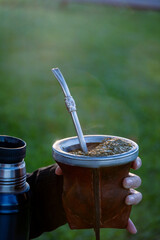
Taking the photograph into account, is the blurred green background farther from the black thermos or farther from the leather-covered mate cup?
the black thermos

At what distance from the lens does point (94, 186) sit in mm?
1121

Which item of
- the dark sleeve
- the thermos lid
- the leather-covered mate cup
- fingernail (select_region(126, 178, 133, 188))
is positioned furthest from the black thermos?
the dark sleeve

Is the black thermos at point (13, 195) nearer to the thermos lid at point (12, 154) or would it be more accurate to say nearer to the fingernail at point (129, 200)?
the thermos lid at point (12, 154)

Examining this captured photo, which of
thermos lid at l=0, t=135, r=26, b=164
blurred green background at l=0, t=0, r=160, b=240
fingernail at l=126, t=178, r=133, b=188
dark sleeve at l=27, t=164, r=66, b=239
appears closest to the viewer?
thermos lid at l=0, t=135, r=26, b=164

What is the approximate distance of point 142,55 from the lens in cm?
763

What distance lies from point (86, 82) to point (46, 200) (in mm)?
4260

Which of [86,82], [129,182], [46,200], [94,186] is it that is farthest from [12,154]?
[86,82]

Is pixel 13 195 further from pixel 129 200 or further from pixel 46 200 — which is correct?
pixel 46 200

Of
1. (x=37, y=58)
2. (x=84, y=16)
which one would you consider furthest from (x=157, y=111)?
(x=84, y=16)

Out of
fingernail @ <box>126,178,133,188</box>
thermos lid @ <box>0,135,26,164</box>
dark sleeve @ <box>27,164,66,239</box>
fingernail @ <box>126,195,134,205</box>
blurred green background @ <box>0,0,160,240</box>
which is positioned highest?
thermos lid @ <box>0,135,26,164</box>

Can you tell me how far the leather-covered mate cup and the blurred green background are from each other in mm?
506

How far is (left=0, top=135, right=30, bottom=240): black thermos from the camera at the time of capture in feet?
3.42

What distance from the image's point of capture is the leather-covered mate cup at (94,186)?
108cm

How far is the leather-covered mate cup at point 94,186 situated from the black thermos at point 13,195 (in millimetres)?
134
